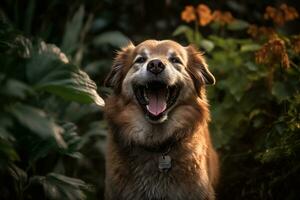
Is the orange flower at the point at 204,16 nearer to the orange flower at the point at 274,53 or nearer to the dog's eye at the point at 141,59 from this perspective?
the orange flower at the point at 274,53

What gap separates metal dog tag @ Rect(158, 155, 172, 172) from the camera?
486 centimetres

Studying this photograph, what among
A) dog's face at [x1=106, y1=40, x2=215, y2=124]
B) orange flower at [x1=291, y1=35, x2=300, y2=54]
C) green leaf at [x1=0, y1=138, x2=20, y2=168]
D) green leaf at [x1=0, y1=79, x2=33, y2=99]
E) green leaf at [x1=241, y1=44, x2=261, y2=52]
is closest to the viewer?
green leaf at [x1=0, y1=79, x2=33, y2=99]

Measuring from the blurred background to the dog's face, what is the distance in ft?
1.58

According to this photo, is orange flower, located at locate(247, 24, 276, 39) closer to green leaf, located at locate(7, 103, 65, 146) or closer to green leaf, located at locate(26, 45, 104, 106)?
green leaf, located at locate(26, 45, 104, 106)

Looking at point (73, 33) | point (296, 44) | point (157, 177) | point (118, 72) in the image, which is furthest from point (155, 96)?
point (73, 33)

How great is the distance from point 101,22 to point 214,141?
3.81 m

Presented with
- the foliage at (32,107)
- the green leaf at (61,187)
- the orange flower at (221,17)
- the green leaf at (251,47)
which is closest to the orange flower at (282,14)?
the green leaf at (251,47)

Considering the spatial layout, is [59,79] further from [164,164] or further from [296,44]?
[296,44]

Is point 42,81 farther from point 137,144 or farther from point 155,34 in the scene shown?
point 155,34

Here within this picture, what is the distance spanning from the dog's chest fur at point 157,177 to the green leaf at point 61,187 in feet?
0.85

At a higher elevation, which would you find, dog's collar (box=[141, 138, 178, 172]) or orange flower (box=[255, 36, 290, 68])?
orange flower (box=[255, 36, 290, 68])

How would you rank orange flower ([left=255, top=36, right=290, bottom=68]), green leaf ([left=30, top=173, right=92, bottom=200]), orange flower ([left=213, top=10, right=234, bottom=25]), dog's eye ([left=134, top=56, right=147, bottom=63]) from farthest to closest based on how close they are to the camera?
orange flower ([left=213, top=10, right=234, bottom=25]) → orange flower ([left=255, top=36, right=290, bottom=68]) → dog's eye ([left=134, top=56, right=147, bottom=63]) → green leaf ([left=30, top=173, right=92, bottom=200])

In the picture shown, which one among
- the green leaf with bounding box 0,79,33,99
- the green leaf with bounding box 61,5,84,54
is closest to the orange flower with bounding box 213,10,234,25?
the green leaf with bounding box 61,5,84,54

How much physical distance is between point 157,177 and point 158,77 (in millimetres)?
792
